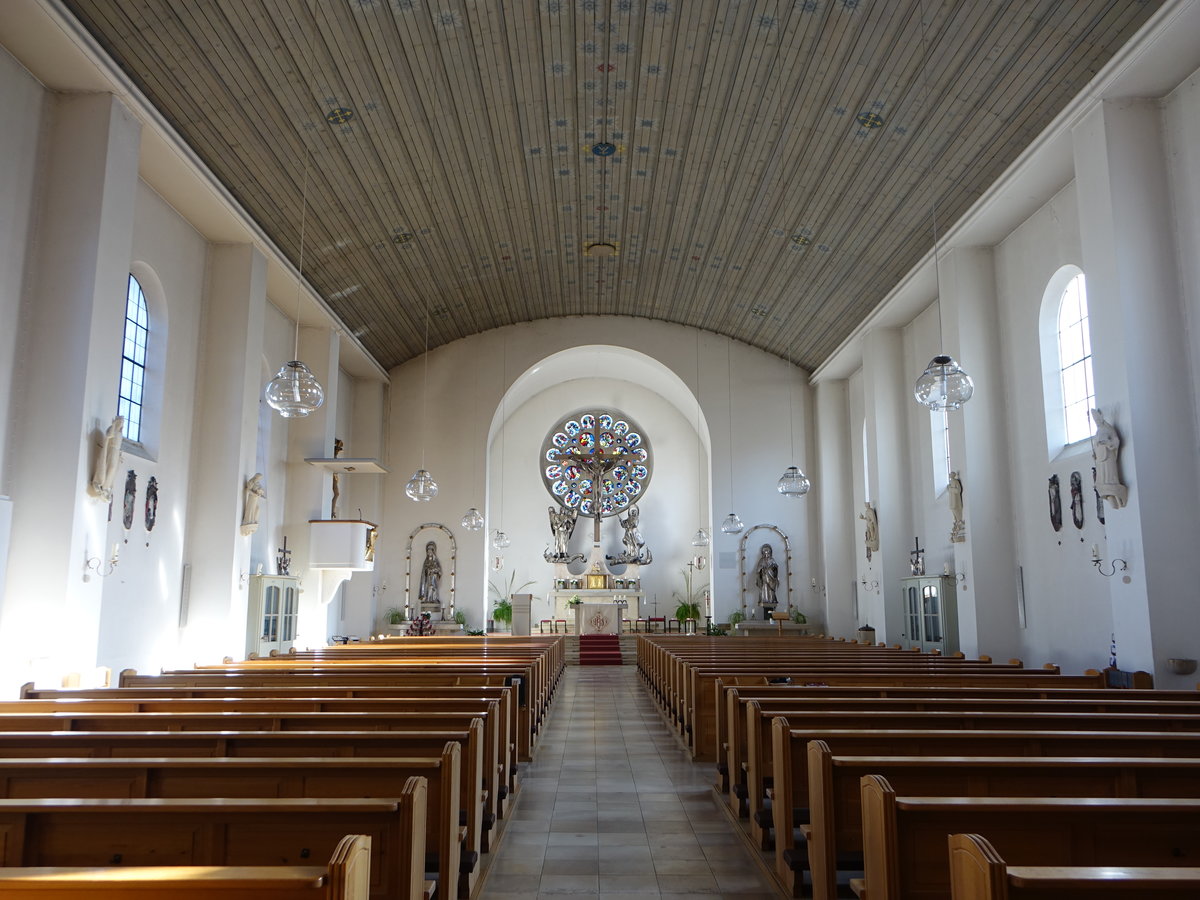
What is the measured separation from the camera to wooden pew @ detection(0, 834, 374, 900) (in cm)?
162

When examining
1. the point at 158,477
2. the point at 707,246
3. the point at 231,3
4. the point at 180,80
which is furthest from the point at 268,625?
the point at 707,246

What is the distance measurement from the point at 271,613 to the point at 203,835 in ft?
32.0

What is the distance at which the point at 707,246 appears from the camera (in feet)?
45.1

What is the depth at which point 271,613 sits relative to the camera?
37.7 feet

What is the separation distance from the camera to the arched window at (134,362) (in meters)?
9.20

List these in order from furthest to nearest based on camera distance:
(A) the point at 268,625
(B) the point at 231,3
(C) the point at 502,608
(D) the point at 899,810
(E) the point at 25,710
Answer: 1. (C) the point at 502,608
2. (A) the point at 268,625
3. (B) the point at 231,3
4. (E) the point at 25,710
5. (D) the point at 899,810

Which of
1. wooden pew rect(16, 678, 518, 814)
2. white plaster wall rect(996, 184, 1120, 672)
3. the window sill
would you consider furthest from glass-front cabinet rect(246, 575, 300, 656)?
white plaster wall rect(996, 184, 1120, 672)

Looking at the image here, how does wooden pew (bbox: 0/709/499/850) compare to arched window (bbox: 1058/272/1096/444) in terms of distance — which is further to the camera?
arched window (bbox: 1058/272/1096/444)

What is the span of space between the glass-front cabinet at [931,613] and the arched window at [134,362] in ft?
31.3

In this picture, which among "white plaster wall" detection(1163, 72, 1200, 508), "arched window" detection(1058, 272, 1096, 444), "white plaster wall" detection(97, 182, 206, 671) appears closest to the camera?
"white plaster wall" detection(1163, 72, 1200, 508)

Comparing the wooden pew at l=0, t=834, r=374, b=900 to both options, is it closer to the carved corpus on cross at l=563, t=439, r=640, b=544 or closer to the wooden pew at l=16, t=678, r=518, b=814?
the wooden pew at l=16, t=678, r=518, b=814

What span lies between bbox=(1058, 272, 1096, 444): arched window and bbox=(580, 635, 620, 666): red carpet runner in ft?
31.4

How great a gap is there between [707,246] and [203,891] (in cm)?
1289

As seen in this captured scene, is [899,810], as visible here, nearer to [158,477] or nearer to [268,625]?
[158,477]
